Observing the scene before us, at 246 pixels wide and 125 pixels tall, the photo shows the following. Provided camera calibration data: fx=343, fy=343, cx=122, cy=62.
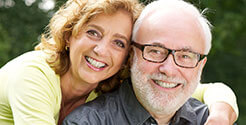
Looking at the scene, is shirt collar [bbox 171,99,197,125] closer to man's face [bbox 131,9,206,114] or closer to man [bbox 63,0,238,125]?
man [bbox 63,0,238,125]

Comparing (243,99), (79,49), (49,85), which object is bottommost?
(243,99)

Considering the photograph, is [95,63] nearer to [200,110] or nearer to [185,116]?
[185,116]

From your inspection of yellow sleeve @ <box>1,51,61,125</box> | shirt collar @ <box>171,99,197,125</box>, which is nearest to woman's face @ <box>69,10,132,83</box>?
yellow sleeve @ <box>1,51,61,125</box>

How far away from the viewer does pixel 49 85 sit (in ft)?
7.77

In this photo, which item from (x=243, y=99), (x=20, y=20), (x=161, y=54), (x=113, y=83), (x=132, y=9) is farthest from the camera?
(x=20, y=20)

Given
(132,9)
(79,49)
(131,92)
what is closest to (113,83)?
(131,92)

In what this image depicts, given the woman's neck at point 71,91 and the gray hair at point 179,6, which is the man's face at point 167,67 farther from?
the woman's neck at point 71,91

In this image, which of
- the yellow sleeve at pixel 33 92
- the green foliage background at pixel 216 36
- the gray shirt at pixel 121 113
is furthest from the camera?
the green foliage background at pixel 216 36

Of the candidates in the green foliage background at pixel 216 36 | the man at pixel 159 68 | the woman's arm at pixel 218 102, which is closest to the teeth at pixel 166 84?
the man at pixel 159 68

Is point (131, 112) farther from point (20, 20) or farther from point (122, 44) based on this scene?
point (20, 20)

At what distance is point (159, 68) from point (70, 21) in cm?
75

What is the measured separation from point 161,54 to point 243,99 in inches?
291

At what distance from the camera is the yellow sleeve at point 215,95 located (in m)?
2.66

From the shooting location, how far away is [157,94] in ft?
7.58
